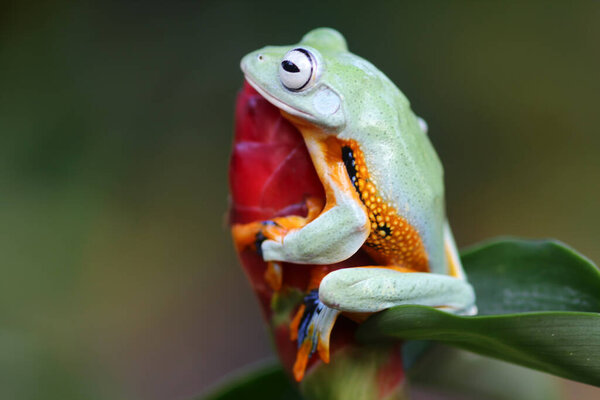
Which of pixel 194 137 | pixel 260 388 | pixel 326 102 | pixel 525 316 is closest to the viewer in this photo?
pixel 525 316

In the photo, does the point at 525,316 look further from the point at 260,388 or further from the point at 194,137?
the point at 194,137

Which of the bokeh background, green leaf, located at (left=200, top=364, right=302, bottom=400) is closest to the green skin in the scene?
green leaf, located at (left=200, top=364, right=302, bottom=400)

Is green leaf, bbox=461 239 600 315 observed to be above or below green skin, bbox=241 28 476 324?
below

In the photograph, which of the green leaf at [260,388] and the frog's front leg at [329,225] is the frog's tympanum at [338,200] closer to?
the frog's front leg at [329,225]

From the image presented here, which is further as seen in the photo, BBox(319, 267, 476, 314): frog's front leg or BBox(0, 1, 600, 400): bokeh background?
BBox(0, 1, 600, 400): bokeh background

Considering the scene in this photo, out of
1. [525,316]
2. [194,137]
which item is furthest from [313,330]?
[194,137]

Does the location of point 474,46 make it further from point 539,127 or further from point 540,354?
point 540,354

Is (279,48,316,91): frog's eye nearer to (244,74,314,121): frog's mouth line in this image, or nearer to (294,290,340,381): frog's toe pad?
(244,74,314,121): frog's mouth line
